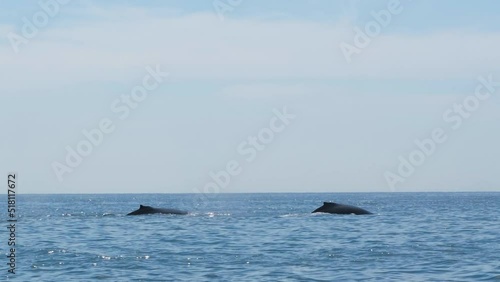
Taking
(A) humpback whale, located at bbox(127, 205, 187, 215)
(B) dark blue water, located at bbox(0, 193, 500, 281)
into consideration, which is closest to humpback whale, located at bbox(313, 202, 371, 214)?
(A) humpback whale, located at bbox(127, 205, 187, 215)

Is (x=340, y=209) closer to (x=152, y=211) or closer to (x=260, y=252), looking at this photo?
(x=152, y=211)

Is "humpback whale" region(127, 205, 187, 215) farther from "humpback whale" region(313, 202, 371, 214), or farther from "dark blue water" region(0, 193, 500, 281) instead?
"dark blue water" region(0, 193, 500, 281)

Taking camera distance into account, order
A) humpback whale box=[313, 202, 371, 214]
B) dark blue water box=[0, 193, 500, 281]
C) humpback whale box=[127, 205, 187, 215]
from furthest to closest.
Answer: humpback whale box=[127, 205, 187, 215] < humpback whale box=[313, 202, 371, 214] < dark blue water box=[0, 193, 500, 281]

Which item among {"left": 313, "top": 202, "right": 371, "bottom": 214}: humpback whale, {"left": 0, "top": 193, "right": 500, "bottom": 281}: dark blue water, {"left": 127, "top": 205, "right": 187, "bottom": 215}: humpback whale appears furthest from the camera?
{"left": 127, "top": 205, "right": 187, "bottom": 215}: humpback whale

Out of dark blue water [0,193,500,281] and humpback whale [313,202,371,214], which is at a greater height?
humpback whale [313,202,371,214]

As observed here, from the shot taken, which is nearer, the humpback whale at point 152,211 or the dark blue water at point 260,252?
the dark blue water at point 260,252

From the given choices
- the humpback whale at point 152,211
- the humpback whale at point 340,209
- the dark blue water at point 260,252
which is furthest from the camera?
the humpback whale at point 152,211

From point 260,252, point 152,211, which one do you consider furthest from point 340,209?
point 260,252

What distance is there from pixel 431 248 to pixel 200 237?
14.3m

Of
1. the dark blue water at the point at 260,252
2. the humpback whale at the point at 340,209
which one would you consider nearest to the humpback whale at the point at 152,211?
the humpback whale at the point at 340,209

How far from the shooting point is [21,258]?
38438 millimetres

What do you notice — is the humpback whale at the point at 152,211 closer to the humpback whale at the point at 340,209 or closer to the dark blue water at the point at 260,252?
the humpback whale at the point at 340,209

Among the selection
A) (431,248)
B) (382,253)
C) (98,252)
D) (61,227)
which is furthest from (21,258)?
(61,227)

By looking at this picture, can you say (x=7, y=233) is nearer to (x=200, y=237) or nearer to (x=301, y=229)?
(x=200, y=237)
